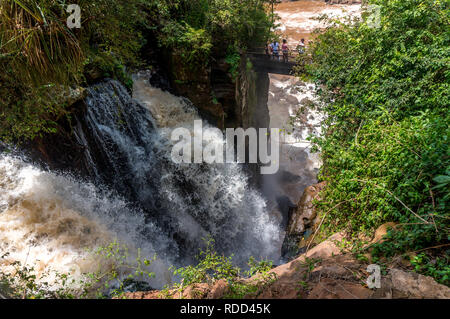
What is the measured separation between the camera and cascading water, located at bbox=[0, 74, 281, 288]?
4.55 m

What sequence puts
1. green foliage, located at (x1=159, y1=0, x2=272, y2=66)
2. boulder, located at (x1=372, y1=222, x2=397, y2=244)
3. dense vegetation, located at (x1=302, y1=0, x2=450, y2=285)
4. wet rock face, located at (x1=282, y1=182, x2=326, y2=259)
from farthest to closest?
green foliage, located at (x1=159, y1=0, x2=272, y2=66) < wet rock face, located at (x1=282, y1=182, x2=326, y2=259) < boulder, located at (x1=372, y1=222, x2=397, y2=244) < dense vegetation, located at (x1=302, y1=0, x2=450, y2=285)

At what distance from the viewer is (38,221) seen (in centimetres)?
464

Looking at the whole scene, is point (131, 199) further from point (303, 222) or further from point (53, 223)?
point (303, 222)

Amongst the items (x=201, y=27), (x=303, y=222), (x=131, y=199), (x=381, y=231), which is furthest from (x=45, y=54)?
(x=303, y=222)

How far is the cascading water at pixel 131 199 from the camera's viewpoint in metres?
4.55

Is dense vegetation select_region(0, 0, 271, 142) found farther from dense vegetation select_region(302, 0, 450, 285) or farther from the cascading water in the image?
dense vegetation select_region(302, 0, 450, 285)

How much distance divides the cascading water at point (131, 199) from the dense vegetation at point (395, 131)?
4.54 meters

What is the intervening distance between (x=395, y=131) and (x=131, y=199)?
22.7ft

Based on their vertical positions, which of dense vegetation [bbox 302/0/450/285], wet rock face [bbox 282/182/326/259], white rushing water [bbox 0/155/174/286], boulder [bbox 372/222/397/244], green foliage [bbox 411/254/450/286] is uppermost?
dense vegetation [bbox 302/0/450/285]

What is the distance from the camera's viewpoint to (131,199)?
7.45m

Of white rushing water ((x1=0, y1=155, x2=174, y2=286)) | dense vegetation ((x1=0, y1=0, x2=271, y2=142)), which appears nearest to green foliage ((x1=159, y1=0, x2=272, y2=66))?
dense vegetation ((x1=0, y1=0, x2=271, y2=142))

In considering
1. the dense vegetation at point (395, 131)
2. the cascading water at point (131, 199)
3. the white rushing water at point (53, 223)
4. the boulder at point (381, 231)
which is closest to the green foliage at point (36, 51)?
the white rushing water at point (53, 223)

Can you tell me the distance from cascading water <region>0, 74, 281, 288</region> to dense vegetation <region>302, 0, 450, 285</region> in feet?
14.9
